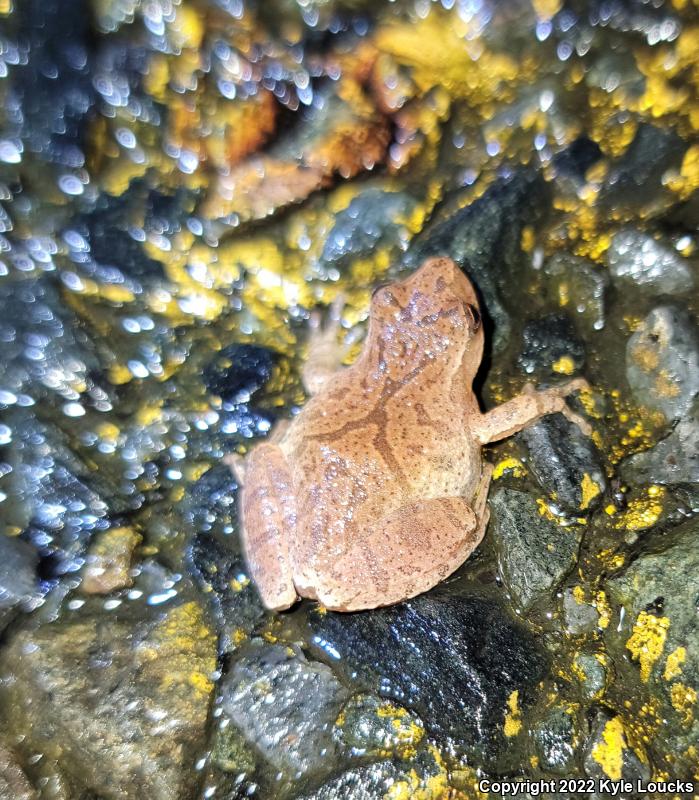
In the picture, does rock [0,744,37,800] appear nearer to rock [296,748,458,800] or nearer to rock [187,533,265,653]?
rock [187,533,265,653]

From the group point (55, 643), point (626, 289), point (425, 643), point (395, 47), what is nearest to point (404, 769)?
point (425, 643)

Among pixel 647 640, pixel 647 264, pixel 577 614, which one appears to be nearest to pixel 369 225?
pixel 647 264

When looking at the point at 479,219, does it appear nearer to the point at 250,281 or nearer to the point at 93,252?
the point at 250,281

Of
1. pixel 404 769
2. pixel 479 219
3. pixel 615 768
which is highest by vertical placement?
pixel 479 219

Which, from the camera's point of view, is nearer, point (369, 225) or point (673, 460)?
point (673, 460)

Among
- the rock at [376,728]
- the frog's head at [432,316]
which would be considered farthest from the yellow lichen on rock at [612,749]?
the frog's head at [432,316]

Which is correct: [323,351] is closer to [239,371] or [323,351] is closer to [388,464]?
[239,371]

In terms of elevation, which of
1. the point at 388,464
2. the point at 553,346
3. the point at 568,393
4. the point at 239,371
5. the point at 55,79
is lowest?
the point at 568,393

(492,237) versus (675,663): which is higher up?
(492,237)
